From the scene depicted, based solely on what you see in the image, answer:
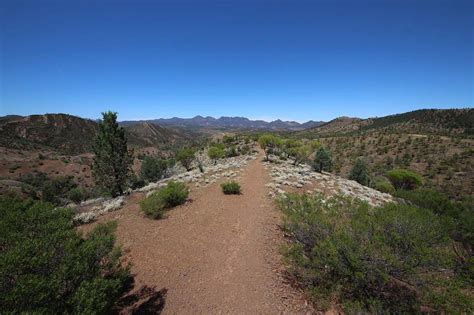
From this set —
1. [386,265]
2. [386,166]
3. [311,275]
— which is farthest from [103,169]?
[386,166]

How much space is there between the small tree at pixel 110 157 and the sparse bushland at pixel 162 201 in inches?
326

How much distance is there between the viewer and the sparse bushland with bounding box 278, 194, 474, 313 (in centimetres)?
537

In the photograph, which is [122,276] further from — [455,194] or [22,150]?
[22,150]

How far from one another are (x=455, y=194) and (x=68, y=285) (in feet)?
132

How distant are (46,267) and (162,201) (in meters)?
8.91

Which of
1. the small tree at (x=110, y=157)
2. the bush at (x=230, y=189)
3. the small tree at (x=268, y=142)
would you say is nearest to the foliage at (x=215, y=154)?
the small tree at (x=268, y=142)

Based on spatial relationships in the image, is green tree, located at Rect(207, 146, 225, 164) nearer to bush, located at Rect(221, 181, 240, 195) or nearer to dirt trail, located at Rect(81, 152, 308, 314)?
bush, located at Rect(221, 181, 240, 195)

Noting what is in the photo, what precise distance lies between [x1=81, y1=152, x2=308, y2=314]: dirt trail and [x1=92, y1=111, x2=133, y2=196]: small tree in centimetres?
730

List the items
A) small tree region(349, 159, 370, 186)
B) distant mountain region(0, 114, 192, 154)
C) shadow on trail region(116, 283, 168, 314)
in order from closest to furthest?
shadow on trail region(116, 283, 168, 314)
small tree region(349, 159, 370, 186)
distant mountain region(0, 114, 192, 154)

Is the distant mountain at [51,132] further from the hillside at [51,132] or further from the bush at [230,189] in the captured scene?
the bush at [230,189]

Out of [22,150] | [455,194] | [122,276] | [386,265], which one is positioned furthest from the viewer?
[22,150]

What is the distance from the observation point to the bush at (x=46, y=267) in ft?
11.8

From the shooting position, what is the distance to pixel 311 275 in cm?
682

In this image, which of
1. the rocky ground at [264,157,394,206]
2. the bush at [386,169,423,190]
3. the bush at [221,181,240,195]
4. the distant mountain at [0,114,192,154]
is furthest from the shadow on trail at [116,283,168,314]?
the distant mountain at [0,114,192,154]
